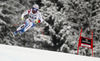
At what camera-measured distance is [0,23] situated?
6113mm

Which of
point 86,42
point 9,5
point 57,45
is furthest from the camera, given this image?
point 57,45

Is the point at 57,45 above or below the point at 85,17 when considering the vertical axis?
below

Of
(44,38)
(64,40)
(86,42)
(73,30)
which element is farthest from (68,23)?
(86,42)

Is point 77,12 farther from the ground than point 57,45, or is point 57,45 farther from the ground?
point 77,12

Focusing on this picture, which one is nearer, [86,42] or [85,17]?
[86,42]

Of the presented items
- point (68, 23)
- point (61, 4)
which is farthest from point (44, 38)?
point (61, 4)

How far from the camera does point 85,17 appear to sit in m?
6.40

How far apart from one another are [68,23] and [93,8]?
1309 mm

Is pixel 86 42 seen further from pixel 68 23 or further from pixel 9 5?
pixel 9 5

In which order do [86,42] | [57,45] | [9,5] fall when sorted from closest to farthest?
[86,42] → [9,5] → [57,45]

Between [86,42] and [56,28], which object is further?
[56,28]

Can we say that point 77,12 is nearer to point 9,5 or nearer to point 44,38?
point 44,38

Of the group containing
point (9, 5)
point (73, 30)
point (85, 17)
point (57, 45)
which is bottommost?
point (57, 45)

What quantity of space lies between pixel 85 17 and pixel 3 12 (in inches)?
144
